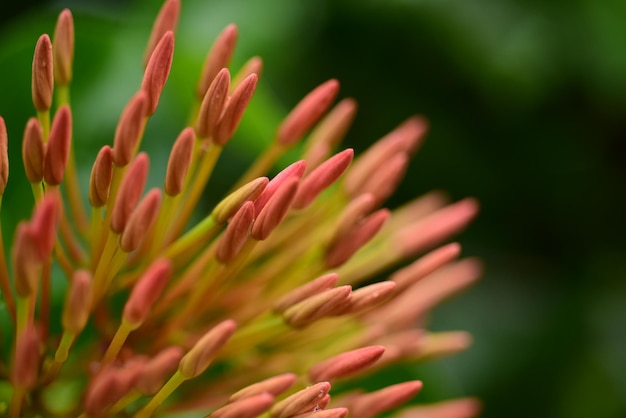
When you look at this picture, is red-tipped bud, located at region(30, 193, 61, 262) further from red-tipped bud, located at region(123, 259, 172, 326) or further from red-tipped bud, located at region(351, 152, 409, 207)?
red-tipped bud, located at region(351, 152, 409, 207)

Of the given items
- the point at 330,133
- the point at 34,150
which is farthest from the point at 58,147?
the point at 330,133

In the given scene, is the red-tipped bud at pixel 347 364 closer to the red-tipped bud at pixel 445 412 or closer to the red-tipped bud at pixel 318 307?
the red-tipped bud at pixel 318 307

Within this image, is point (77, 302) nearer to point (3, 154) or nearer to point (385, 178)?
point (3, 154)

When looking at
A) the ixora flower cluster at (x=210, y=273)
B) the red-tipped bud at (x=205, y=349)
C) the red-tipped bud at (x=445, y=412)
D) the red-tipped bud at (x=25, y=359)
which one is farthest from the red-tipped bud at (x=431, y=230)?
the red-tipped bud at (x=25, y=359)

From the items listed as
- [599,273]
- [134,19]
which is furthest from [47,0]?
[599,273]

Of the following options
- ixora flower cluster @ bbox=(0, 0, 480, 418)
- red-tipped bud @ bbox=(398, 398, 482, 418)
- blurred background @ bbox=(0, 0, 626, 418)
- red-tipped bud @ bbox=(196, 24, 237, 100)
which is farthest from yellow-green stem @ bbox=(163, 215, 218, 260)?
blurred background @ bbox=(0, 0, 626, 418)
